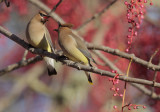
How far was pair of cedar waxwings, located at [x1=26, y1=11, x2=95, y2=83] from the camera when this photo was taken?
12.5 ft

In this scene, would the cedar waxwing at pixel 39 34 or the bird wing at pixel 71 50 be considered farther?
the cedar waxwing at pixel 39 34

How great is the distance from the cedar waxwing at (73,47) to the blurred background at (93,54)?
0.65 metres

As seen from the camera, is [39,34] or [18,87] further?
[18,87]

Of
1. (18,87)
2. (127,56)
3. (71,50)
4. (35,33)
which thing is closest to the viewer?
(127,56)

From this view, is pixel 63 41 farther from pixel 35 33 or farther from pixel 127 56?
pixel 127 56

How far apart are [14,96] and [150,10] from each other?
2881 mm

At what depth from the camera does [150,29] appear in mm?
5152

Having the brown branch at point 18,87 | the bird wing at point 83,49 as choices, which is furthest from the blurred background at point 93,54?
the bird wing at point 83,49

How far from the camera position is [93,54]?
563cm

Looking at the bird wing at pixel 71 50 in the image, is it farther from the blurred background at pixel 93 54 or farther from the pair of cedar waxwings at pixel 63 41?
the blurred background at pixel 93 54

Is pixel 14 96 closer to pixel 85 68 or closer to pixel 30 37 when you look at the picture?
Result: pixel 30 37

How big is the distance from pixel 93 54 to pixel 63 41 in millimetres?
1795

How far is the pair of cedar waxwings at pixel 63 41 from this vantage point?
3815 millimetres

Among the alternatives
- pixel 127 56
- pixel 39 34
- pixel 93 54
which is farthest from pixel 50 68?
pixel 93 54
